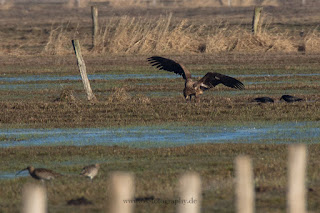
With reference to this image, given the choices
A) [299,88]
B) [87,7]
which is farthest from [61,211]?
[87,7]

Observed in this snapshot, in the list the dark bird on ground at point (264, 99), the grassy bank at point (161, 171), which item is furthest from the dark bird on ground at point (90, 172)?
the dark bird on ground at point (264, 99)

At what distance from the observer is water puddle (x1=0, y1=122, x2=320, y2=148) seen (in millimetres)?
13094

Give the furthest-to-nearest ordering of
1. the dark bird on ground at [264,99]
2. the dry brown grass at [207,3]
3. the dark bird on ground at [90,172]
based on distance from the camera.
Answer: the dry brown grass at [207,3] < the dark bird on ground at [264,99] < the dark bird on ground at [90,172]

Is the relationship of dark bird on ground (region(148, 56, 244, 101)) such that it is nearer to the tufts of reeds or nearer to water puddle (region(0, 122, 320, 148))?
the tufts of reeds

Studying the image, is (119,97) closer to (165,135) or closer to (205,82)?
(205,82)

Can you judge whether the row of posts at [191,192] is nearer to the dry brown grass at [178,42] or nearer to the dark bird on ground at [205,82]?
the dark bird on ground at [205,82]

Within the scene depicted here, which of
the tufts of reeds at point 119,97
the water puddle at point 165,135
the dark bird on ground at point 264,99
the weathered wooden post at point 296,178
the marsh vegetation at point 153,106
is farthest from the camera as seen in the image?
the tufts of reeds at point 119,97

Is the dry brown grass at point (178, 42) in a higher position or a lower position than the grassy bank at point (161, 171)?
higher

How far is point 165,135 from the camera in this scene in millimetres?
13844

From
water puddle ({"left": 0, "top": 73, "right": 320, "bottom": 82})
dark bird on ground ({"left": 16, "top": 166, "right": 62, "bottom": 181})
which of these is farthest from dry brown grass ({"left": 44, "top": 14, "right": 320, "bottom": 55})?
dark bird on ground ({"left": 16, "top": 166, "right": 62, "bottom": 181})

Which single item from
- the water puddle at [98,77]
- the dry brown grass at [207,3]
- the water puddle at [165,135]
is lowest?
the water puddle at [165,135]

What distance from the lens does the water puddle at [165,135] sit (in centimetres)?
1309

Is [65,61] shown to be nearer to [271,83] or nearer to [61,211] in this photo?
[271,83]

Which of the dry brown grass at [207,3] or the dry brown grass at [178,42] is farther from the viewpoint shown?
the dry brown grass at [207,3]
